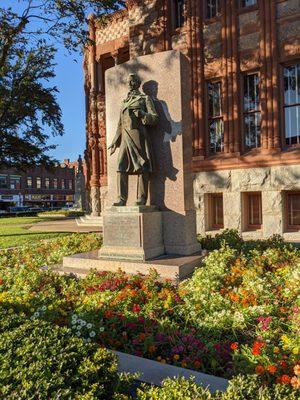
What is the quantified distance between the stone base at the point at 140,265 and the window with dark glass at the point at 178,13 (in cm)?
1340

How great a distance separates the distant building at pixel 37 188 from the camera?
265 feet

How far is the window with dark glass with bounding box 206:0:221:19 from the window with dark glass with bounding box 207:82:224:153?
9.69 ft

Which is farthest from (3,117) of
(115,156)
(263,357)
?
(263,357)

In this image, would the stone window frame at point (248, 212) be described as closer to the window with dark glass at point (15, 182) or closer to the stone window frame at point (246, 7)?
the stone window frame at point (246, 7)

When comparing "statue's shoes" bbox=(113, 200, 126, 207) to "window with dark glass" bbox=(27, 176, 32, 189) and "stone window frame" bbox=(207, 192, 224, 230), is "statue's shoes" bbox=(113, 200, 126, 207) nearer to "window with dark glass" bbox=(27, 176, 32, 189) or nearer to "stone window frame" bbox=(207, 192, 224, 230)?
"stone window frame" bbox=(207, 192, 224, 230)

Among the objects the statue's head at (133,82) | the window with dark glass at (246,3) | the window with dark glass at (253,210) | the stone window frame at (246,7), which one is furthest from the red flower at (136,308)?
the window with dark glass at (246,3)

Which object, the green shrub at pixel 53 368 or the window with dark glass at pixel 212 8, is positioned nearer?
the green shrub at pixel 53 368

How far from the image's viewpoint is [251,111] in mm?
15070

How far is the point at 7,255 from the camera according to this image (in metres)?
9.75

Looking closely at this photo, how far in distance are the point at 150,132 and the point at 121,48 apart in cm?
1796

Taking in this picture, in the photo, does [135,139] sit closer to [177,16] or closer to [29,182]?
[177,16]

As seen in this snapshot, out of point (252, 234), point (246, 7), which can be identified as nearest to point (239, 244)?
point (252, 234)

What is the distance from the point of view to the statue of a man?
24.3ft

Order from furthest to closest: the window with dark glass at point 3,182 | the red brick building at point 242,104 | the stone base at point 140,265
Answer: the window with dark glass at point 3,182 → the red brick building at point 242,104 → the stone base at point 140,265
